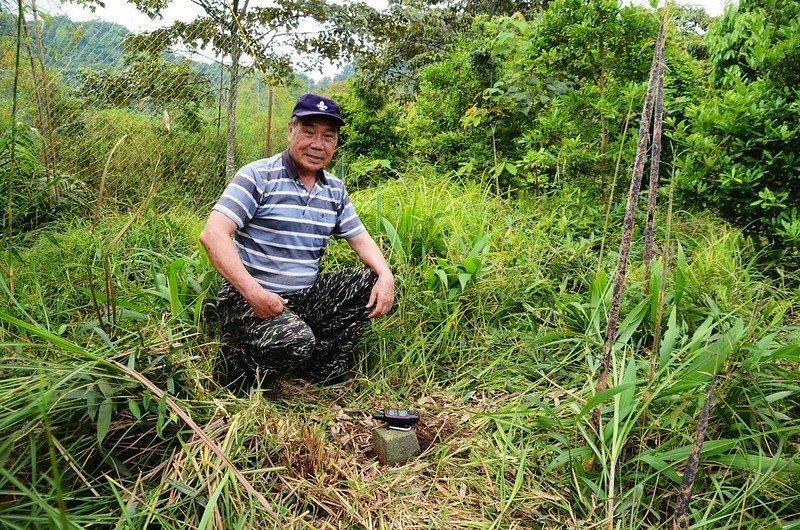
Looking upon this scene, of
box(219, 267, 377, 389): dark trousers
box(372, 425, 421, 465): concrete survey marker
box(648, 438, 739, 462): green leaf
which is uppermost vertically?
box(648, 438, 739, 462): green leaf

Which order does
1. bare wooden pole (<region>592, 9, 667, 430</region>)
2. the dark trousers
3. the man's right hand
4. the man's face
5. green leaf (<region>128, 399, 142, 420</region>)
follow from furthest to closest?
the man's face < the dark trousers < the man's right hand < green leaf (<region>128, 399, 142, 420</region>) < bare wooden pole (<region>592, 9, 667, 430</region>)

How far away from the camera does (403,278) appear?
2.86 metres

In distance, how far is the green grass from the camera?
1447 millimetres

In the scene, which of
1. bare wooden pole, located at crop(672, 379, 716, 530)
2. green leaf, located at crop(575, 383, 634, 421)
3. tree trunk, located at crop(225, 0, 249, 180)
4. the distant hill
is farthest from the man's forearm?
the distant hill

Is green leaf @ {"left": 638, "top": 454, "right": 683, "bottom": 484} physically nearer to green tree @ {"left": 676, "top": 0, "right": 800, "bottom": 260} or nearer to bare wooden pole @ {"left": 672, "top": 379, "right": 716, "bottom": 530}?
bare wooden pole @ {"left": 672, "top": 379, "right": 716, "bottom": 530}

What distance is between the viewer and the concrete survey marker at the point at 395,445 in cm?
195

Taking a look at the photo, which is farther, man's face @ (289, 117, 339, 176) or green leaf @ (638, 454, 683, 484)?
man's face @ (289, 117, 339, 176)

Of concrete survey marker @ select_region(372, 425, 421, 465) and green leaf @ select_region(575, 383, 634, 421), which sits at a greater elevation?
green leaf @ select_region(575, 383, 634, 421)

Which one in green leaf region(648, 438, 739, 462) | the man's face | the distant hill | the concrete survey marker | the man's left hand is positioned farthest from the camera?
the distant hill

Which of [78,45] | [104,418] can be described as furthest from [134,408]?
[78,45]

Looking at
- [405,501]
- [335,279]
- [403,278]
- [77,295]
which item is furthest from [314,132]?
[405,501]

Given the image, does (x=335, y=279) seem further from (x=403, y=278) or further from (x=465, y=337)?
(x=465, y=337)

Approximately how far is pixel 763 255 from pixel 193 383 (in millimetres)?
2971

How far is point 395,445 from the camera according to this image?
1.96m
